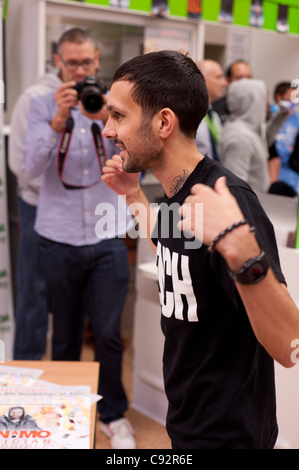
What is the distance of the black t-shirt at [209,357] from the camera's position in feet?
2.85

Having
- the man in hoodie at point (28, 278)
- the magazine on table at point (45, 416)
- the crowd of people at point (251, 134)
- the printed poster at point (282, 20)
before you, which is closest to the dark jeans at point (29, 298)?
the man in hoodie at point (28, 278)

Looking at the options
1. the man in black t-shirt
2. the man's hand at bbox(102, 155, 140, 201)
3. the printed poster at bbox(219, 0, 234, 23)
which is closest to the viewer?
Result: the man in black t-shirt

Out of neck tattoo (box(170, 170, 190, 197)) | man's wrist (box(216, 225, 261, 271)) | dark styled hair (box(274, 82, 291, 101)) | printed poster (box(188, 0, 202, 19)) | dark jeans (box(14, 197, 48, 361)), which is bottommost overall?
dark jeans (box(14, 197, 48, 361))

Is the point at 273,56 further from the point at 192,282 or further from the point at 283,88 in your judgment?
the point at 192,282

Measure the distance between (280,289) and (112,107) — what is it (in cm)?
44

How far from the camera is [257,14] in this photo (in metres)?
3.62

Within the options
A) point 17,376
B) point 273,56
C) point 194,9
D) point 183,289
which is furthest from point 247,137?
point 273,56

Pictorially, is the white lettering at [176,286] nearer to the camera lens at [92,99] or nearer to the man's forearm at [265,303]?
the man's forearm at [265,303]

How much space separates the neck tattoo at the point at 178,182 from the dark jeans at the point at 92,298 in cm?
101

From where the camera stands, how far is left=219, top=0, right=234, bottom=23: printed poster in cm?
337

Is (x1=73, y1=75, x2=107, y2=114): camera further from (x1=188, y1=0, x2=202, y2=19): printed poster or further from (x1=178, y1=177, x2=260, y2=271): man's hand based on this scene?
(x1=188, y1=0, x2=202, y2=19): printed poster

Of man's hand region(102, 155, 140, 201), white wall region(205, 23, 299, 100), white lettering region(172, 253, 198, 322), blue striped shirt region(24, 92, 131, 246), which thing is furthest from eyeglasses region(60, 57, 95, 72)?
white wall region(205, 23, 299, 100)
